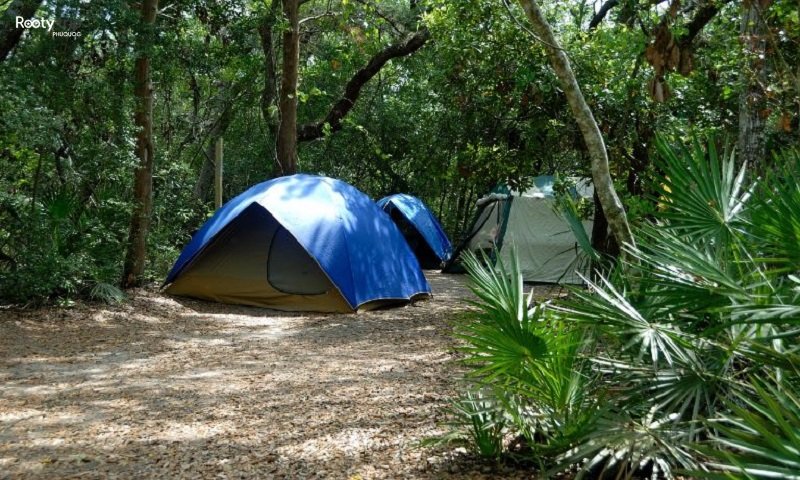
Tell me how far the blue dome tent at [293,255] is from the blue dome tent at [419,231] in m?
6.62

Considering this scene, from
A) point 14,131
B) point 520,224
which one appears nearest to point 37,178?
point 14,131

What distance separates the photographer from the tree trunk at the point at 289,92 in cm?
1301

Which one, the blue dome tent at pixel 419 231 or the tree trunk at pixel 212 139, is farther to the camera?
the blue dome tent at pixel 419 231

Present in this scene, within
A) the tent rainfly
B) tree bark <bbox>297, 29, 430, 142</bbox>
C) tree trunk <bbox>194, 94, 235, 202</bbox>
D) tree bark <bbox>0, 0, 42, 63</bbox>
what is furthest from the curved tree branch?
tree bark <bbox>0, 0, 42, 63</bbox>

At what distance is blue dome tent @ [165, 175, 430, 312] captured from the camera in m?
9.88

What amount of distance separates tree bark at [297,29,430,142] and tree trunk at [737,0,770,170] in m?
7.98

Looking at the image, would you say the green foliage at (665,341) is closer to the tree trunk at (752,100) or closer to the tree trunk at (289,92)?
the tree trunk at (752,100)

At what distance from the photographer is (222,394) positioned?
577 cm

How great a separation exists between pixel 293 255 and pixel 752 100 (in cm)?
576

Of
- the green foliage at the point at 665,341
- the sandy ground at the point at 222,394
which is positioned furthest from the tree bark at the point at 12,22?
the green foliage at the point at 665,341

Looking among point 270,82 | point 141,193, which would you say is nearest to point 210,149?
point 270,82

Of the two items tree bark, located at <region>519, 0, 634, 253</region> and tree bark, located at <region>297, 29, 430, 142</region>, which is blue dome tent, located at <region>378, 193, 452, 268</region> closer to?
tree bark, located at <region>297, 29, 430, 142</region>

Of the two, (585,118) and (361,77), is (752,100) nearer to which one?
(585,118)

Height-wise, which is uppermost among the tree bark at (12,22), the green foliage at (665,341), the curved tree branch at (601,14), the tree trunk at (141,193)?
the curved tree branch at (601,14)
